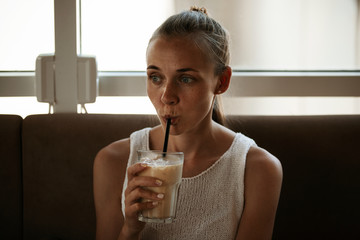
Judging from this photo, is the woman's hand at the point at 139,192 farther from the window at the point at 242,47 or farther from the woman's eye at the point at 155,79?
the window at the point at 242,47

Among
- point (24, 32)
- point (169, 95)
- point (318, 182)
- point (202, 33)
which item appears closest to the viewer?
point (169, 95)

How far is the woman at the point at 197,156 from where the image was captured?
4.71 ft

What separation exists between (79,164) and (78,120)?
0.63 feet

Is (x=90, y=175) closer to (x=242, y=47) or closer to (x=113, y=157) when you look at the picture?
(x=113, y=157)

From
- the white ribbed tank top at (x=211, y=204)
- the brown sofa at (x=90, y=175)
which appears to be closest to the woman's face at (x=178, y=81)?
the white ribbed tank top at (x=211, y=204)

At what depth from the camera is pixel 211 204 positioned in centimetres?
159

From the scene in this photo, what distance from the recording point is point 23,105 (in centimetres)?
229

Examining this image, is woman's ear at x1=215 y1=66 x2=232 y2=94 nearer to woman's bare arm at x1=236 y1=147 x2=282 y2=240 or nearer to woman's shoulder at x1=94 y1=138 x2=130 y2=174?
woman's bare arm at x1=236 y1=147 x2=282 y2=240

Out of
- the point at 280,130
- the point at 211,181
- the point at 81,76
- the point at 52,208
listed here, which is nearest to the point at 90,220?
the point at 52,208

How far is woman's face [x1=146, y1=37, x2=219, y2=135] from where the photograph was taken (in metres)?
1.41

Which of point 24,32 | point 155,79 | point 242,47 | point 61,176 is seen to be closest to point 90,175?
point 61,176

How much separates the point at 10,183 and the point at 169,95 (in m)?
0.90

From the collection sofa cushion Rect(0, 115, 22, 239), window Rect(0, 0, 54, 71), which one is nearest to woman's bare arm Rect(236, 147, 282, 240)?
sofa cushion Rect(0, 115, 22, 239)

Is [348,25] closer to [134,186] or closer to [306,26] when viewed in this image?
[306,26]
